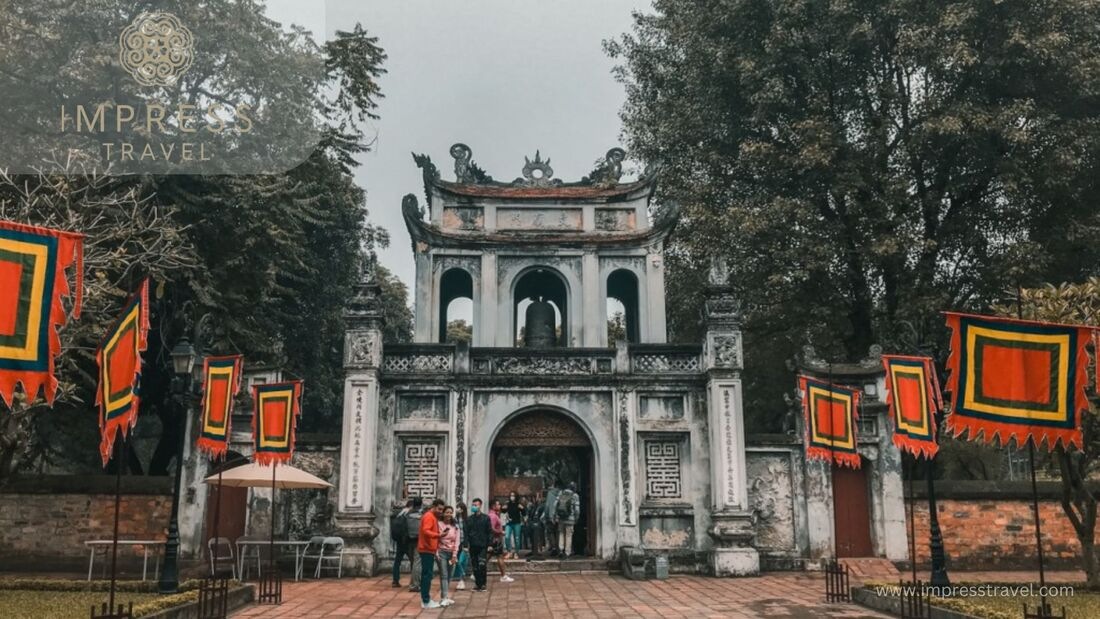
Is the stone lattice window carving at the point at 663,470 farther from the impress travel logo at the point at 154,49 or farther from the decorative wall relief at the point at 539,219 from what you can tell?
the impress travel logo at the point at 154,49

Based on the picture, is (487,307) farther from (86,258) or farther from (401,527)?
(86,258)

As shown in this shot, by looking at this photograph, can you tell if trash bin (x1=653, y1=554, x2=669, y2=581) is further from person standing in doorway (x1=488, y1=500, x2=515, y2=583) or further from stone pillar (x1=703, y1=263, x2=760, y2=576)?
person standing in doorway (x1=488, y1=500, x2=515, y2=583)

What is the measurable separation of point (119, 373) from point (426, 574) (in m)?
5.24

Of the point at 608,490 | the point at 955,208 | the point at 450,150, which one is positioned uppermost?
the point at 450,150

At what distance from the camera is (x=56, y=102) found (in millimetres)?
19141

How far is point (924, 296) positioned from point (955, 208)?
3.45 meters

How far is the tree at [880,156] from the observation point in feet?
67.8

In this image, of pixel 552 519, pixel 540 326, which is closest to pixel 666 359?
pixel 540 326

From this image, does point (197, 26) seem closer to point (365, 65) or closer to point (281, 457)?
point (365, 65)

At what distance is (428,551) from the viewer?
12.8 m

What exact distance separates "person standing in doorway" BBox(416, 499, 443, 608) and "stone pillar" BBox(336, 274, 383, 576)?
15.9ft

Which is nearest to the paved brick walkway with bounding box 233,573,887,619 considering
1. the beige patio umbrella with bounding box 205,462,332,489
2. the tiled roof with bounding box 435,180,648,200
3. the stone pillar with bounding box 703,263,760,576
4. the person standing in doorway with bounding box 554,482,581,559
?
the stone pillar with bounding box 703,263,760,576

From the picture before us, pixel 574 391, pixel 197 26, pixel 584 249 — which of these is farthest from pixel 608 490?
pixel 197 26

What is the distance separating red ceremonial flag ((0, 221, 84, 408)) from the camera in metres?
7.79
